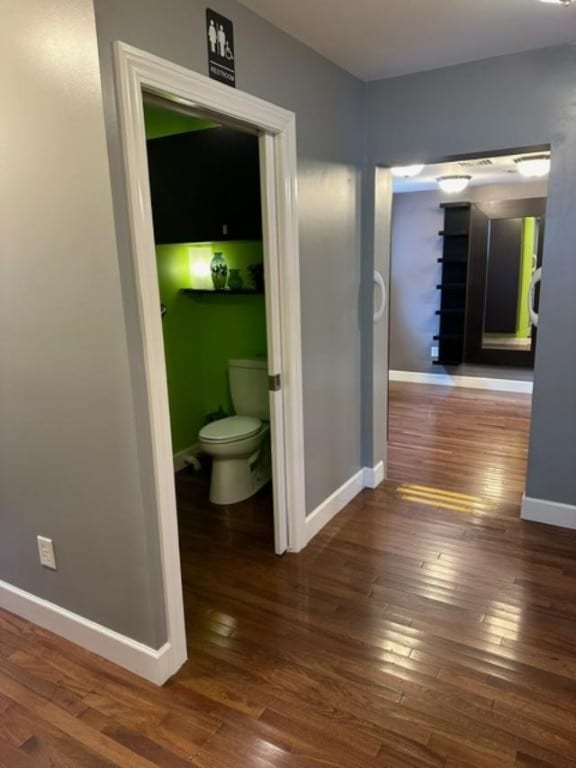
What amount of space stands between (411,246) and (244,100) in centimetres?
454

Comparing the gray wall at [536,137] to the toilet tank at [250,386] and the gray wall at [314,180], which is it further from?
the toilet tank at [250,386]

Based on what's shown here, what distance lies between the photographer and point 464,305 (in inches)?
231

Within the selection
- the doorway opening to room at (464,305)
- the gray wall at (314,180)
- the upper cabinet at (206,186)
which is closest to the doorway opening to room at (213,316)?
the upper cabinet at (206,186)

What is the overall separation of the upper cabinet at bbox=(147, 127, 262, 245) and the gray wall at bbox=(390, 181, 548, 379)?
3546 millimetres

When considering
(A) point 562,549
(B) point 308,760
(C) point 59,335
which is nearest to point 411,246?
(A) point 562,549

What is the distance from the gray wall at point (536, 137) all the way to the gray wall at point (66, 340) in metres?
1.87

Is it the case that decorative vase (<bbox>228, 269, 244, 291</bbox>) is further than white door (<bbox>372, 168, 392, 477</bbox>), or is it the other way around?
decorative vase (<bbox>228, 269, 244, 291</bbox>)

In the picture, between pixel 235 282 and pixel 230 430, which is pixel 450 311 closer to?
pixel 235 282

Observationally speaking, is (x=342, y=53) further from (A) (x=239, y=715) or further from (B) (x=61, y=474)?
(A) (x=239, y=715)

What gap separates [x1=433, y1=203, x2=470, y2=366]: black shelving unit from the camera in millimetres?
5766

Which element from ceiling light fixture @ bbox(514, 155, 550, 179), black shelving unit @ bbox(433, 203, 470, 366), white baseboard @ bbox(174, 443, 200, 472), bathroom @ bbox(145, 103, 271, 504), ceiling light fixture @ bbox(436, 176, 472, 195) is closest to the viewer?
bathroom @ bbox(145, 103, 271, 504)

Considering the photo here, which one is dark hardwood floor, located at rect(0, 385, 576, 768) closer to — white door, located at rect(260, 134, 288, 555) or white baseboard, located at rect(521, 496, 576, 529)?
white baseboard, located at rect(521, 496, 576, 529)

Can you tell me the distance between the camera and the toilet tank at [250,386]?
3371 mm

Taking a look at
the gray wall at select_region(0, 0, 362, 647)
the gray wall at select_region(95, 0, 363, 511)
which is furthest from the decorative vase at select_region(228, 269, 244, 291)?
the gray wall at select_region(0, 0, 362, 647)
